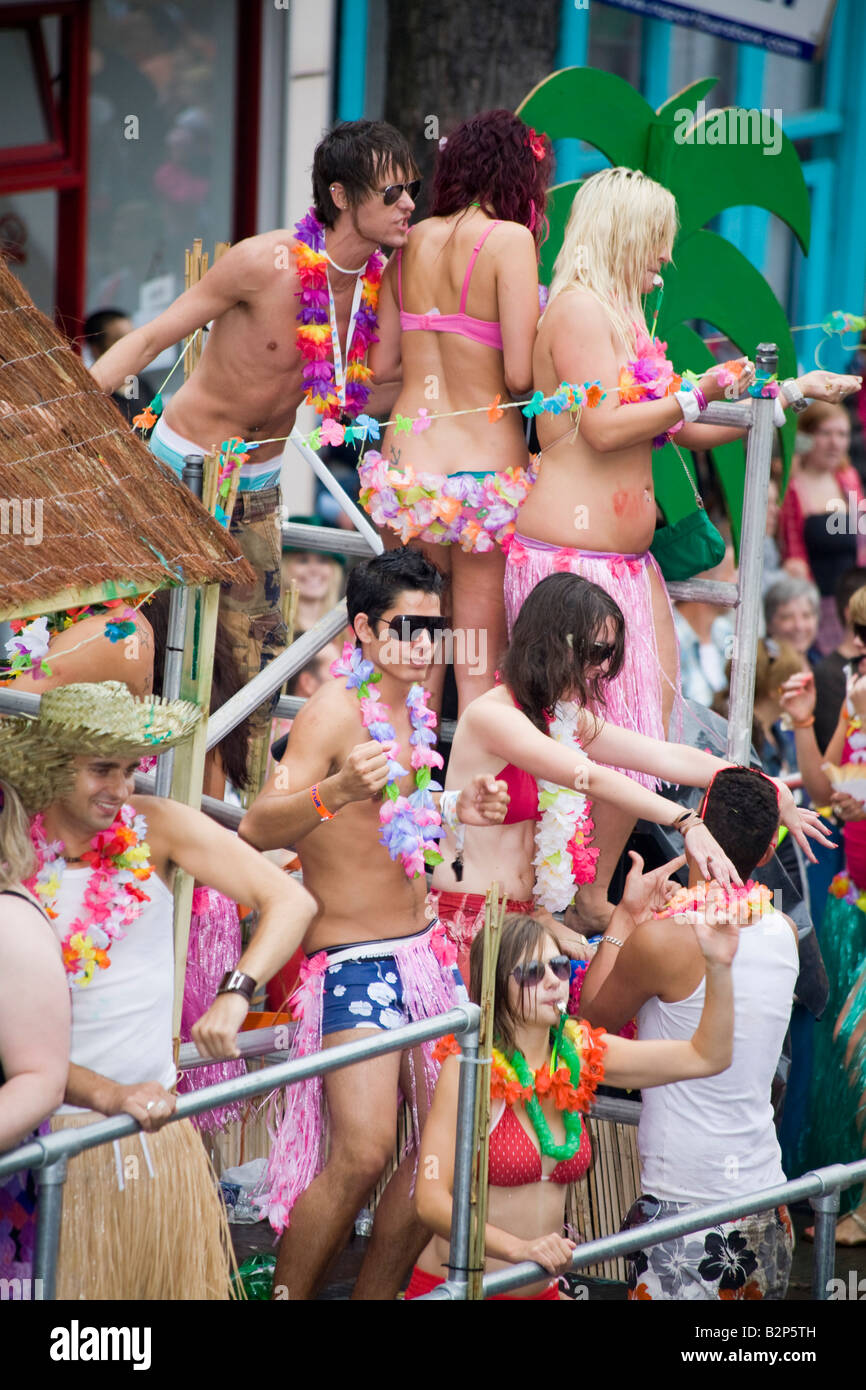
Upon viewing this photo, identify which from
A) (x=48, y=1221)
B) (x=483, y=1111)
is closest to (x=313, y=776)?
(x=483, y=1111)

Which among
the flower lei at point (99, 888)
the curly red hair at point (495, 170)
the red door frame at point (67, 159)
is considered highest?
the red door frame at point (67, 159)

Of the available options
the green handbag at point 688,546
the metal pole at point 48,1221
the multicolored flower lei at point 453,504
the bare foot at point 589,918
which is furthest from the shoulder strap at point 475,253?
the metal pole at point 48,1221

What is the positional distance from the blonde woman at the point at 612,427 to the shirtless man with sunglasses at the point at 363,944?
53 cm

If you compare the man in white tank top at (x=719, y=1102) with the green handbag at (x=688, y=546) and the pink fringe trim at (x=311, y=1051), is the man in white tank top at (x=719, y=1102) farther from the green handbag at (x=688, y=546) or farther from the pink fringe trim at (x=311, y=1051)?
the green handbag at (x=688, y=546)

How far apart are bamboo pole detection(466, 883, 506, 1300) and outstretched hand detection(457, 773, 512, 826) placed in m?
0.73

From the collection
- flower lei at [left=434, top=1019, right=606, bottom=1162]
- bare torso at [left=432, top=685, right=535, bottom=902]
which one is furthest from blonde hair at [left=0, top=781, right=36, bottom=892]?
bare torso at [left=432, top=685, right=535, bottom=902]

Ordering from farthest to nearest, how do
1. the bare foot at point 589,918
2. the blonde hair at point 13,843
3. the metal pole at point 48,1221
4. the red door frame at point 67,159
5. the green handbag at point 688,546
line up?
the red door frame at point 67,159
the green handbag at point 688,546
the bare foot at point 589,918
the blonde hair at point 13,843
the metal pole at point 48,1221

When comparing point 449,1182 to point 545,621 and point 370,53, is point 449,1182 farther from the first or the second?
point 370,53

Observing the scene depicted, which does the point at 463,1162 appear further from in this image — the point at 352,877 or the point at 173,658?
the point at 173,658

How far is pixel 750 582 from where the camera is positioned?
486cm

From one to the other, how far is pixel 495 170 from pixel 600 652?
4.37 feet

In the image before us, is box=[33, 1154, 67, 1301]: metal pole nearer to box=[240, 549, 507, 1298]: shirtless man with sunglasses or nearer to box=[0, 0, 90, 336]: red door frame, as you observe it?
box=[240, 549, 507, 1298]: shirtless man with sunglasses

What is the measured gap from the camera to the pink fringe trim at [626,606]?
4.57 meters
